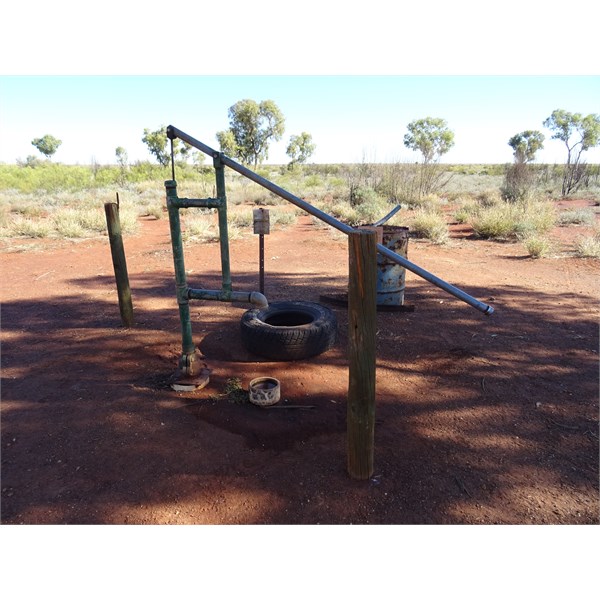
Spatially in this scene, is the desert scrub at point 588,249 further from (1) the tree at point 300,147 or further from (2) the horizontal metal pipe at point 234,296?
(1) the tree at point 300,147

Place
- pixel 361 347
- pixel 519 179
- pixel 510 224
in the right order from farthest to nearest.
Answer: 1. pixel 519 179
2. pixel 510 224
3. pixel 361 347

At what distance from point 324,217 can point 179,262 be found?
47.9 inches

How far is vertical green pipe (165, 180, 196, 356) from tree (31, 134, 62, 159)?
205 feet

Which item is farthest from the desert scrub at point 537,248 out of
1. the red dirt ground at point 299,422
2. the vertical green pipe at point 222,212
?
the vertical green pipe at point 222,212

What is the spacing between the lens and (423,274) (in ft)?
6.64

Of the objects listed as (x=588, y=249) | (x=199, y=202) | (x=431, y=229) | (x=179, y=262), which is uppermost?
(x=199, y=202)

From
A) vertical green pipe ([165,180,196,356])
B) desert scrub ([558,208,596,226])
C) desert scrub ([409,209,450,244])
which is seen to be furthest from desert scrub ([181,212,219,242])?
desert scrub ([558,208,596,226])

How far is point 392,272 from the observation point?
4.78m

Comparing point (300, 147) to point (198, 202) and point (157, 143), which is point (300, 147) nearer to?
point (157, 143)

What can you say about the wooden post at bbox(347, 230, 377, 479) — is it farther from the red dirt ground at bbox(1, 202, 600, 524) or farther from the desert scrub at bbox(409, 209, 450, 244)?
the desert scrub at bbox(409, 209, 450, 244)

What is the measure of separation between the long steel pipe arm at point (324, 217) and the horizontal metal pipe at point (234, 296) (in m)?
0.66

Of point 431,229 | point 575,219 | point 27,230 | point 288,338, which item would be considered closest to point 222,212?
point 288,338

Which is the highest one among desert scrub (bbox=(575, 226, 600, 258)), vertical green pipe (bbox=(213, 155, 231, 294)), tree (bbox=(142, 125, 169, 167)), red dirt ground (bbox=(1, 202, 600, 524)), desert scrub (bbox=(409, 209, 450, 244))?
tree (bbox=(142, 125, 169, 167))

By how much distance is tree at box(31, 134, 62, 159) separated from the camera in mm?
53188
